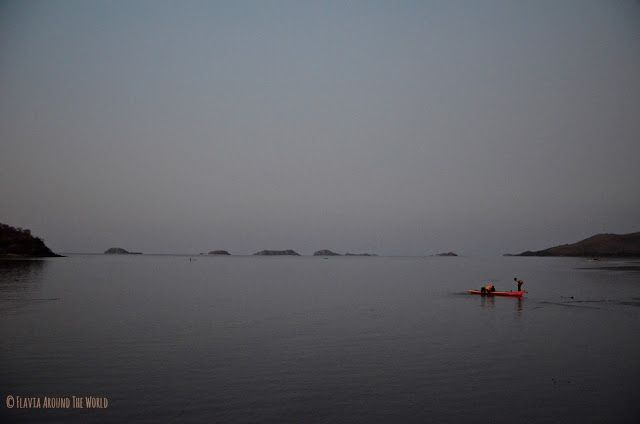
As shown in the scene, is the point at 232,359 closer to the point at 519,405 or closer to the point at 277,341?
the point at 277,341

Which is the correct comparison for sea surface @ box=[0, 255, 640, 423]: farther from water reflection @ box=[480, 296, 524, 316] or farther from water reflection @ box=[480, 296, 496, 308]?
water reflection @ box=[480, 296, 496, 308]

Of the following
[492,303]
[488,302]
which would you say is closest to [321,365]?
[492,303]

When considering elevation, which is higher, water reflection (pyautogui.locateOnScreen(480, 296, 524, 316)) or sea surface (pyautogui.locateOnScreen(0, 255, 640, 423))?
sea surface (pyautogui.locateOnScreen(0, 255, 640, 423))

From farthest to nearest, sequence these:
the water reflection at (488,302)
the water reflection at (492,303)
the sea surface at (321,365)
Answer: the water reflection at (488,302), the water reflection at (492,303), the sea surface at (321,365)

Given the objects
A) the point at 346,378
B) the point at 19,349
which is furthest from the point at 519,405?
the point at 19,349

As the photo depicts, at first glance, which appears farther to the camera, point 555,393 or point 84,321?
point 84,321

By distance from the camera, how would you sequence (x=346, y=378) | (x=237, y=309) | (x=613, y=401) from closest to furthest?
1. (x=613, y=401)
2. (x=346, y=378)
3. (x=237, y=309)

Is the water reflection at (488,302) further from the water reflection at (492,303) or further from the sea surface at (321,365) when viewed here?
the sea surface at (321,365)

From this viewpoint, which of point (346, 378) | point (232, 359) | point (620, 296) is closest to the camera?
point (346, 378)

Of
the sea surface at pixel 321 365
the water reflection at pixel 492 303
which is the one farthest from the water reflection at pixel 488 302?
the sea surface at pixel 321 365

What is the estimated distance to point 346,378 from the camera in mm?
23797

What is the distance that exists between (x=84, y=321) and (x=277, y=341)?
2083 cm

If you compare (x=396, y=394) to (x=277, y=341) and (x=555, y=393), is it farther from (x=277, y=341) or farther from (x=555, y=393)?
(x=277, y=341)

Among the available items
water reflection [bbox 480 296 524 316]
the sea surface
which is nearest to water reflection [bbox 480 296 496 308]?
water reflection [bbox 480 296 524 316]
